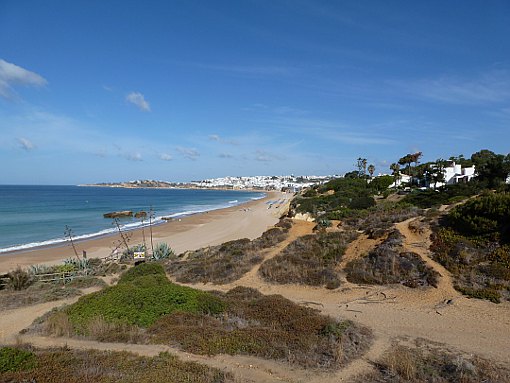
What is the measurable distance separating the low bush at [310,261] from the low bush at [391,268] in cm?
87

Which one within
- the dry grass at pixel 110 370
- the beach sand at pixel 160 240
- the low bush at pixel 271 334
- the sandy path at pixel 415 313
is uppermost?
the dry grass at pixel 110 370

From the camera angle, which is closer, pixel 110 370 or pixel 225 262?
pixel 110 370

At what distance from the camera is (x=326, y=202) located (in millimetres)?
38000

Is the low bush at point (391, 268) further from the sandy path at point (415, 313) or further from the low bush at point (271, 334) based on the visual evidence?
the low bush at point (271, 334)

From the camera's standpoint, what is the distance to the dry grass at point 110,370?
546cm

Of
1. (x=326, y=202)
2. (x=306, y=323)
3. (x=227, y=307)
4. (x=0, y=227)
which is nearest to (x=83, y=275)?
(x=227, y=307)

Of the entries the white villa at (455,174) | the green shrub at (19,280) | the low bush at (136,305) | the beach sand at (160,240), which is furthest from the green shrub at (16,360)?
the white villa at (455,174)

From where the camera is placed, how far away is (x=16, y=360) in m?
5.99

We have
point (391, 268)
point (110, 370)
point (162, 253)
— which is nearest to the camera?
point (110, 370)

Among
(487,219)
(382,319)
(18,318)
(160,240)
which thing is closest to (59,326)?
(18,318)

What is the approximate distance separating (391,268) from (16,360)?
37.9ft

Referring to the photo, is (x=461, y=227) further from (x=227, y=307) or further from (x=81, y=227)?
(x=81, y=227)

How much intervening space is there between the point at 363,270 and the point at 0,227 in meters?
44.1

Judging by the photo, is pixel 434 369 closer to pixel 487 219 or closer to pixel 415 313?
pixel 415 313
